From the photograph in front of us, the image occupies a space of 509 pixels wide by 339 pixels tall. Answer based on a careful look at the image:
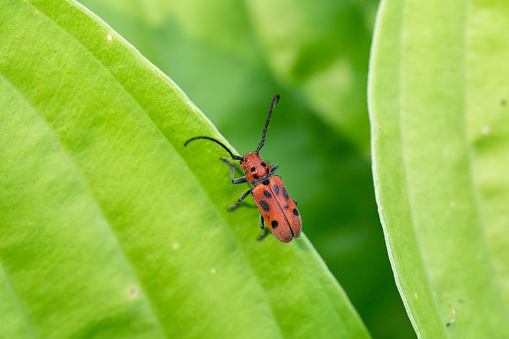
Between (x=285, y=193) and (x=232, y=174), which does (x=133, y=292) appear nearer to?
(x=232, y=174)

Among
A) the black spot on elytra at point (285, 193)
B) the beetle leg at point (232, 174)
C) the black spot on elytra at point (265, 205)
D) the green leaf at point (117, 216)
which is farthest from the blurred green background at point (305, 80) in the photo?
the green leaf at point (117, 216)

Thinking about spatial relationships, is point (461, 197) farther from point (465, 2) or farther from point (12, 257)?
point (12, 257)

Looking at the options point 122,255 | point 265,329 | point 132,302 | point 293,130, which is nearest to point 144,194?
point 122,255

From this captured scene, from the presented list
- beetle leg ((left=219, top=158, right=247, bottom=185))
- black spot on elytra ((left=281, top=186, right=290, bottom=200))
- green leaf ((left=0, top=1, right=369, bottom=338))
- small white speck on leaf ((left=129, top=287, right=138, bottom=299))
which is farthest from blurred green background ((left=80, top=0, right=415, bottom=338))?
small white speck on leaf ((left=129, top=287, right=138, bottom=299))

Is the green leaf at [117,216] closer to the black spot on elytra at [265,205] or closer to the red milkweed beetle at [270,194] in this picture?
the red milkweed beetle at [270,194]

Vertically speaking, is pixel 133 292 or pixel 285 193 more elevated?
pixel 285 193

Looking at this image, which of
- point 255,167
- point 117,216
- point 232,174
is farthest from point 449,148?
point 117,216

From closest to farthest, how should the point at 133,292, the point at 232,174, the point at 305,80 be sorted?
the point at 133,292 → the point at 232,174 → the point at 305,80
